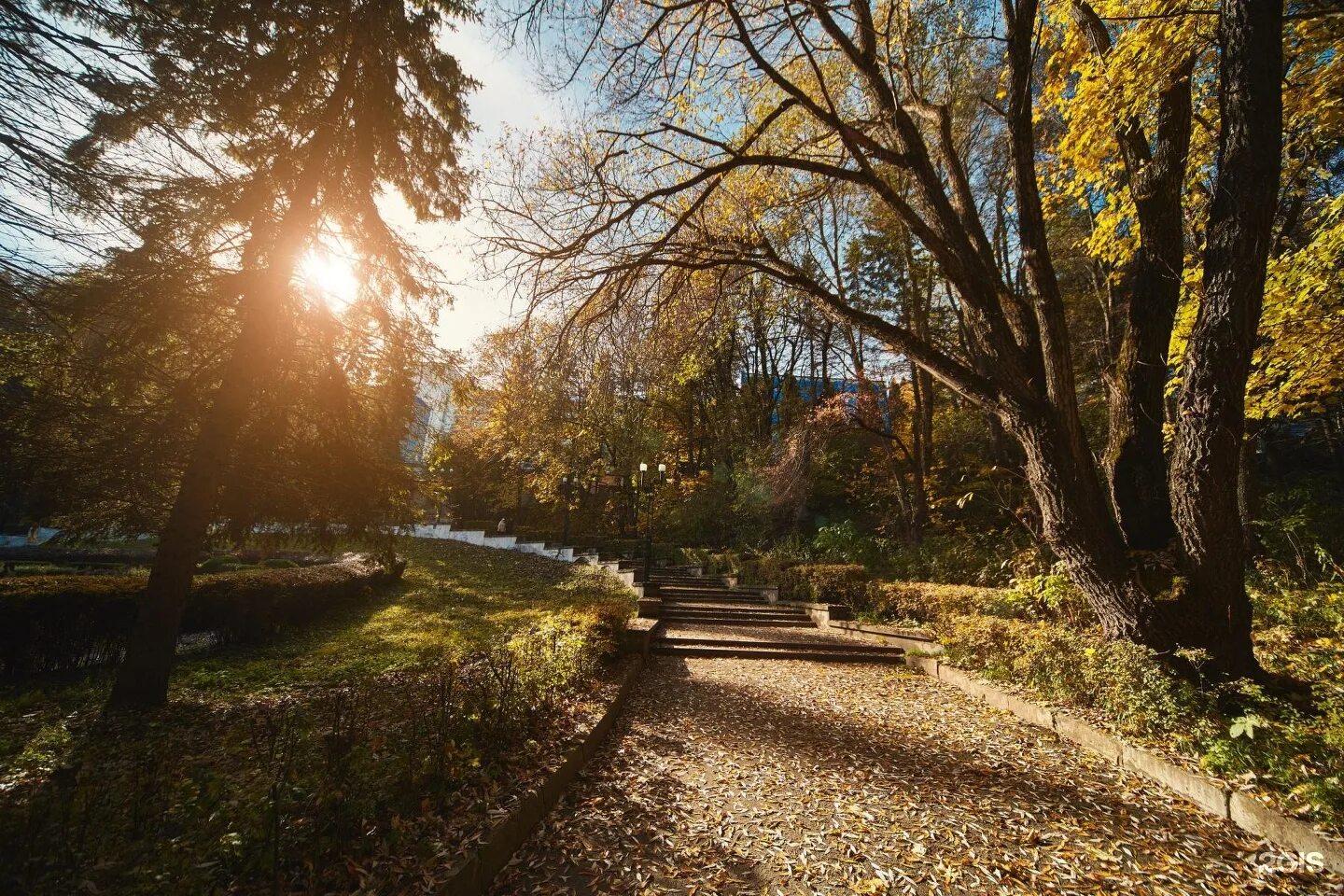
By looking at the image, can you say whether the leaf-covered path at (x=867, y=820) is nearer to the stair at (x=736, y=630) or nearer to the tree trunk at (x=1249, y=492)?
the stair at (x=736, y=630)

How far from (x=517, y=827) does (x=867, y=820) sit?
2.19 meters

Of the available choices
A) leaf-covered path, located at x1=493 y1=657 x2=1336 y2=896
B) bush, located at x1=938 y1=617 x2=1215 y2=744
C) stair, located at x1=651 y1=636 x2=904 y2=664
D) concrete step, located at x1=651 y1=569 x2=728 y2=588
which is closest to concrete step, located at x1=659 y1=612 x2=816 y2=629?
stair, located at x1=651 y1=636 x2=904 y2=664

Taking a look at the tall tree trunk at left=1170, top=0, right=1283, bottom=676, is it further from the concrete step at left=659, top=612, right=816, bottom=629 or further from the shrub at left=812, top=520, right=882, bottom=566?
the shrub at left=812, top=520, right=882, bottom=566

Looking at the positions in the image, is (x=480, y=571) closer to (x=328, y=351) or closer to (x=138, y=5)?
(x=328, y=351)

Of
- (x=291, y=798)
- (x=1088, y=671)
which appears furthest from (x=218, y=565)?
(x=1088, y=671)

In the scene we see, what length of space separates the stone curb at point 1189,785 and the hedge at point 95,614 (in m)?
7.28

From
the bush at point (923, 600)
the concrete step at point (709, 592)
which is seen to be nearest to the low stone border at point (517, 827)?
the bush at point (923, 600)

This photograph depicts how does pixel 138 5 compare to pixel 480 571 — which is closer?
pixel 138 5

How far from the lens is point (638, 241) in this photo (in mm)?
5977

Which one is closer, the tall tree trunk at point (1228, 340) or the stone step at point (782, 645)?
the tall tree trunk at point (1228, 340)

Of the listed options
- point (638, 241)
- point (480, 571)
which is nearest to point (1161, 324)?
point (638, 241)

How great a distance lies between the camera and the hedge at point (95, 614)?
5.93 m

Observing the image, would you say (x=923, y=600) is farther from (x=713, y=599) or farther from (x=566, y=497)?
(x=566, y=497)

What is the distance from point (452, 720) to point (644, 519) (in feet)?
62.0
